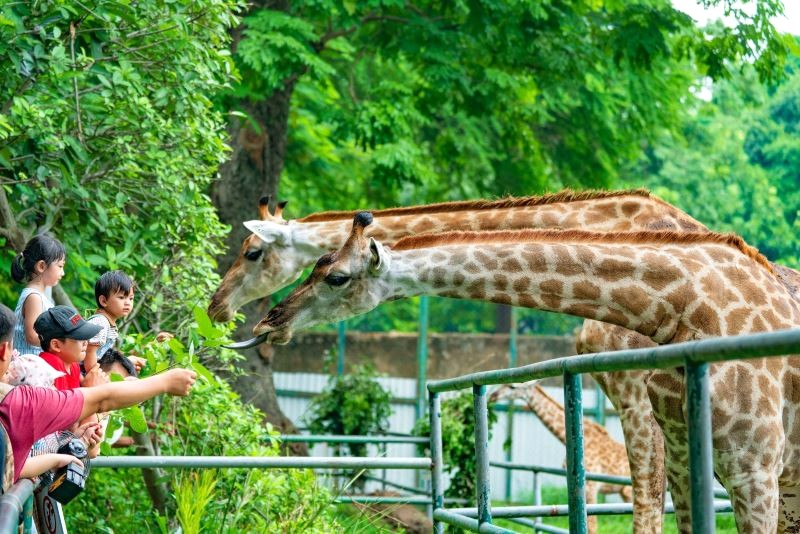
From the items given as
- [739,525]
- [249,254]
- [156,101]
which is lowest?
[739,525]

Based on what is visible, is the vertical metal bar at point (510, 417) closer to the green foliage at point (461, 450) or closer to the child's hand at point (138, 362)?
the green foliage at point (461, 450)

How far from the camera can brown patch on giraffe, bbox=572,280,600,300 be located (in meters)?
5.14

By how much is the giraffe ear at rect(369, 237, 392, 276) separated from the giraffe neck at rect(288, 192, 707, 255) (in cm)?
133

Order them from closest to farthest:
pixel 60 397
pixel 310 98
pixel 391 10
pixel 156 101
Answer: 1. pixel 60 397
2. pixel 156 101
3. pixel 391 10
4. pixel 310 98

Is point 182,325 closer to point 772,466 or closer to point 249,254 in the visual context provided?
point 249,254

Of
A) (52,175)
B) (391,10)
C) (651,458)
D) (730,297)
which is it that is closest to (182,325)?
(52,175)

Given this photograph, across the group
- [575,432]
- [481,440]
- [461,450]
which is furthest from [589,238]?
[461,450]

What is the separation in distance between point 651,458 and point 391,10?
25.6 feet

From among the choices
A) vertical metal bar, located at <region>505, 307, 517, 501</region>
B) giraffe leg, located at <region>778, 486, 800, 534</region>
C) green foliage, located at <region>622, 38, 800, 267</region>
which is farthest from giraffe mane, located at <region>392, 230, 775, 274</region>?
green foliage, located at <region>622, 38, 800, 267</region>

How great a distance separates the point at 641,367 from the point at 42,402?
1.84 metres

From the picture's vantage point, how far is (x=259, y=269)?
8.97 metres

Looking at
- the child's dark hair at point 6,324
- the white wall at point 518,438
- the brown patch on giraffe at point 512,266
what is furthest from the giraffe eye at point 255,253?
the white wall at point 518,438

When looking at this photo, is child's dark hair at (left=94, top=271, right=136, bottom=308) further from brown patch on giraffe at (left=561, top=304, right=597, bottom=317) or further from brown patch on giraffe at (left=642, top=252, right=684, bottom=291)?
brown patch on giraffe at (left=642, top=252, right=684, bottom=291)

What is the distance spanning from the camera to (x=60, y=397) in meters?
3.72
